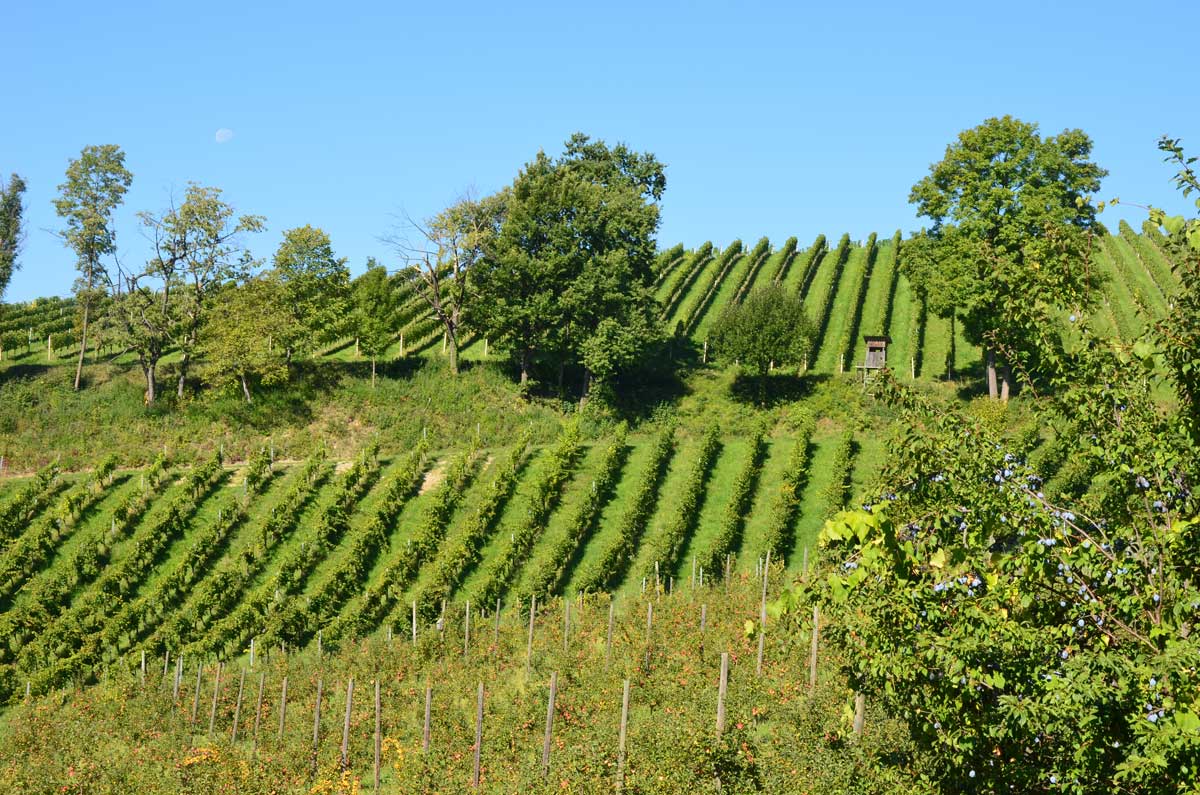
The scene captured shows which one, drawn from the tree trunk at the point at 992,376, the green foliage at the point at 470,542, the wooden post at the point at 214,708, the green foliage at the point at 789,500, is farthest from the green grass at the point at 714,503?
the wooden post at the point at 214,708

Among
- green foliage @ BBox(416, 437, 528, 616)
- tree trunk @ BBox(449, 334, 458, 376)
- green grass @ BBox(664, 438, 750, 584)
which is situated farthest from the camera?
tree trunk @ BBox(449, 334, 458, 376)

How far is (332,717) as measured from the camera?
28609mm

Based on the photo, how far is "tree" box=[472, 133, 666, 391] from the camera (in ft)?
181

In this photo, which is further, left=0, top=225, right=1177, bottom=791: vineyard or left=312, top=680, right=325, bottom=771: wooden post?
left=312, top=680, right=325, bottom=771: wooden post

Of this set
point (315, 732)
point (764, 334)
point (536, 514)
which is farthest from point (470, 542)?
point (764, 334)

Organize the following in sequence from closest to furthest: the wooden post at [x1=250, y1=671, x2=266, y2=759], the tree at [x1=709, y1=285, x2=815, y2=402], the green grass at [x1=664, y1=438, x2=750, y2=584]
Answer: the wooden post at [x1=250, y1=671, x2=266, y2=759]
the green grass at [x1=664, y1=438, x2=750, y2=584]
the tree at [x1=709, y1=285, x2=815, y2=402]

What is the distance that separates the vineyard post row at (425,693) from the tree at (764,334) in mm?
19711

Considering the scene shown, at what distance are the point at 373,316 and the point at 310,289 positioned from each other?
5.88 m

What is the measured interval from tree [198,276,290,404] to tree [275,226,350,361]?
86 cm

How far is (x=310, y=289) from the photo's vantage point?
63406 millimetres

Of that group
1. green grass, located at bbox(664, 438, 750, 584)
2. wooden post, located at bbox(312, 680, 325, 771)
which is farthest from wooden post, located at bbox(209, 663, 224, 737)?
green grass, located at bbox(664, 438, 750, 584)

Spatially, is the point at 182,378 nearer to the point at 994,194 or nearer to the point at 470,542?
the point at 470,542

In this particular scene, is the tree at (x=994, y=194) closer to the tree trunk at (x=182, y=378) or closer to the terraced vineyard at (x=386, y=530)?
the terraced vineyard at (x=386, y=530)

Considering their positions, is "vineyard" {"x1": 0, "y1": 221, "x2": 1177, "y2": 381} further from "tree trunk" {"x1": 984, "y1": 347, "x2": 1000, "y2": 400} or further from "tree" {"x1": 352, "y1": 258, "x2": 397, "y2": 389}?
"tree trunk" {"x1": 984, "y1": 347, "x2": 1000, "y2": 400}
